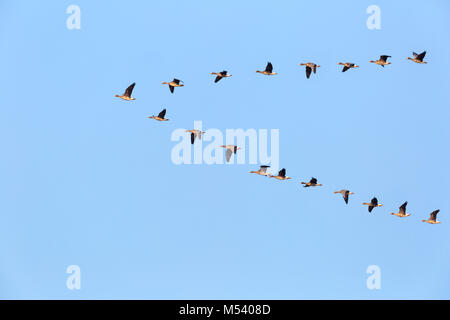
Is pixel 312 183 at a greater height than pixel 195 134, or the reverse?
pixel 195 134

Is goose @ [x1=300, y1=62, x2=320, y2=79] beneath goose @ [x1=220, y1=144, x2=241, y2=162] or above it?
above

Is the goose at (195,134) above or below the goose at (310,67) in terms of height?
below

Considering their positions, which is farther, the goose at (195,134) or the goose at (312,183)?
the goose at (312,183)

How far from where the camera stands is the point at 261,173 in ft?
278

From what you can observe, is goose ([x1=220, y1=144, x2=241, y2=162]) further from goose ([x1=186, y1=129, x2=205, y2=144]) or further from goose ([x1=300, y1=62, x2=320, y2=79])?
goose ([x1=300, y1=62, x2=320, y2=79])

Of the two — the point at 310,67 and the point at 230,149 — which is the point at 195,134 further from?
the point at 310,67

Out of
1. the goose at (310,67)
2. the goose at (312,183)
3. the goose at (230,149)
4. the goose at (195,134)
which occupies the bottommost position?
the goose at (312,183)

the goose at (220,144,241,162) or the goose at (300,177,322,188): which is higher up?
the goose at (220,144,241,162)

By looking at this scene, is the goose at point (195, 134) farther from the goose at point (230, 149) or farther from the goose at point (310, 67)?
the goose at point (310, 67)

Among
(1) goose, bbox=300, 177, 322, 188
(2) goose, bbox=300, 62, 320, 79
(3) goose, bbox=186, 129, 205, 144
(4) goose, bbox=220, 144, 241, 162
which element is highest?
(2) goose, bbox=300, 62, 320, 79

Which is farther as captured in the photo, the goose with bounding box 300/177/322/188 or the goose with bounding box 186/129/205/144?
the goose with bounding box 300/177/322/188

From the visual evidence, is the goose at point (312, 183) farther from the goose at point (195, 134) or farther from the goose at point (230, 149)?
the goose at point (195, 134)

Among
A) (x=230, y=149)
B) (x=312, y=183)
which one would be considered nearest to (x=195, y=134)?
(x=230, y=149)

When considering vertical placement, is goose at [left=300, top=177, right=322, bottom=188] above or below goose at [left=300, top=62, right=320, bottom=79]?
below
